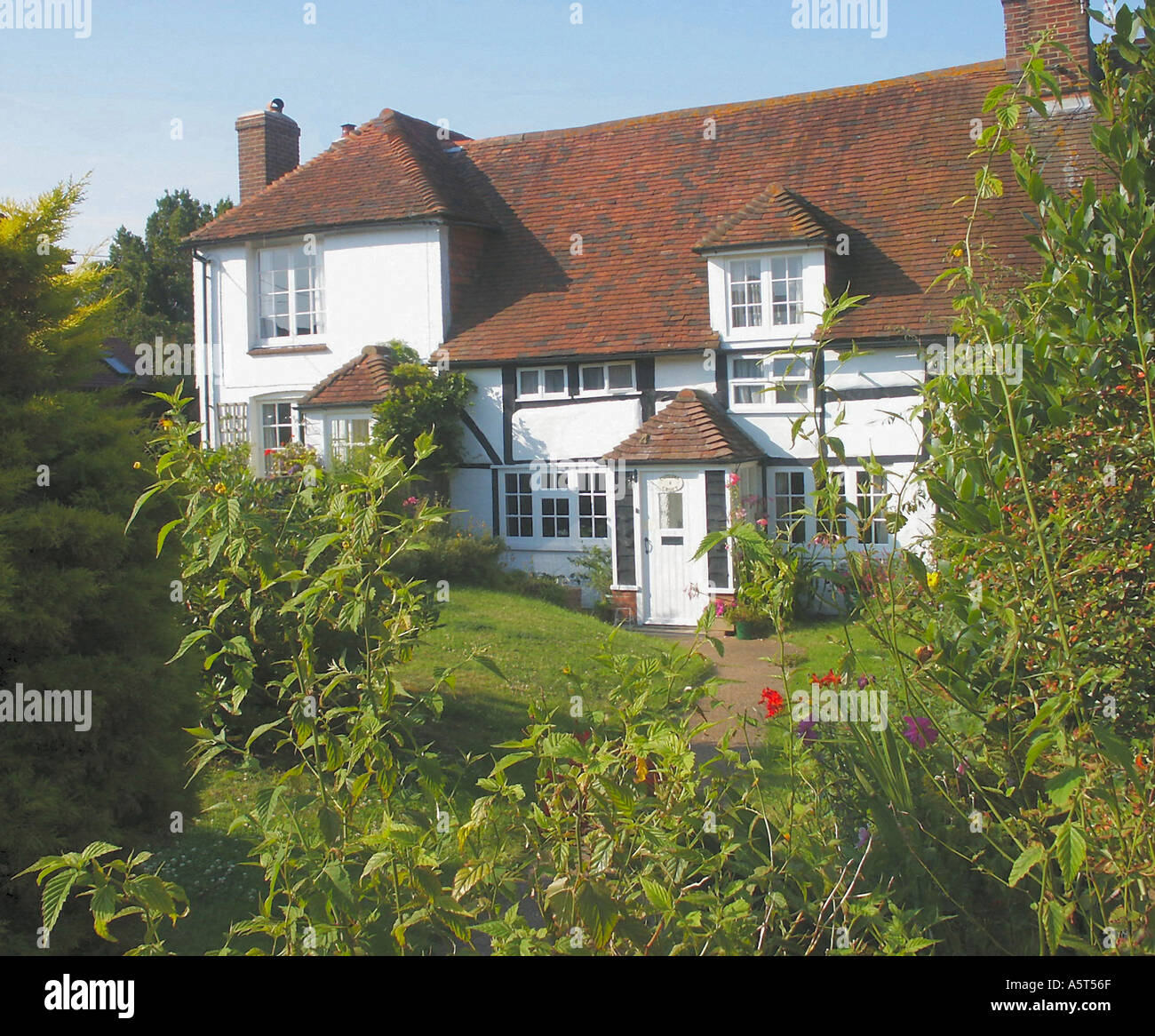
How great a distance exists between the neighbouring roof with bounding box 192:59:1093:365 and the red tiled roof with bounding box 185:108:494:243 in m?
0.04

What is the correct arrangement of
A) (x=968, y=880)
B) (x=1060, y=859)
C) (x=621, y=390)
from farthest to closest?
(x=621, y=390), (x=968, y=880), (x=1060, y=859)

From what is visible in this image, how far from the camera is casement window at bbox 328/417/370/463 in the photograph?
18000mm

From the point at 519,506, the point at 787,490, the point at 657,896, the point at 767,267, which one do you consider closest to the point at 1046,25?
the point at 767,267

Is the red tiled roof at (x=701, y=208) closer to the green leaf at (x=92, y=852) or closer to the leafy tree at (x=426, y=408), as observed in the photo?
the leafy tree at (x=426, y=408)

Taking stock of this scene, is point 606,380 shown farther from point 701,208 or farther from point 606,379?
point 701,208

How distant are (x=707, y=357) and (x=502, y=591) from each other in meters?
4.85

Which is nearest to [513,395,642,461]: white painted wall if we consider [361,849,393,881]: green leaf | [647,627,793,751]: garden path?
[647,627,793,751]: garden path

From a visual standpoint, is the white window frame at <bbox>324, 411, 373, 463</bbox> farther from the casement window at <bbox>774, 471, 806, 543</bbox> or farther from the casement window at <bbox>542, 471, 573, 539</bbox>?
the casement window at <bbox>774, 471, 806, 543</bbox>

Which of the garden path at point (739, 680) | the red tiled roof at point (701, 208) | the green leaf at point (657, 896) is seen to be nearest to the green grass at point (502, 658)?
the garden path at point (739, 680)

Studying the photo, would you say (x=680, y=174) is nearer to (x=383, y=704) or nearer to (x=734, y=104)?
(x=734, y=104)

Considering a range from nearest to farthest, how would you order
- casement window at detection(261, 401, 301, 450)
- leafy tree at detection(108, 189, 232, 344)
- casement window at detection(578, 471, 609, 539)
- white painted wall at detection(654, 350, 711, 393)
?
white painted wall at detection(654, 350, 711, 393) < casement window at detection(578, 471, 609, 539) < casement window at detection(261, 401, 301, 450) < leafy tree at detection(108, 189, 232, 344)

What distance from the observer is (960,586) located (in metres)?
3.46

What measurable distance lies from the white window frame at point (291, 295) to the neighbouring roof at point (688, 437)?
265 inches
